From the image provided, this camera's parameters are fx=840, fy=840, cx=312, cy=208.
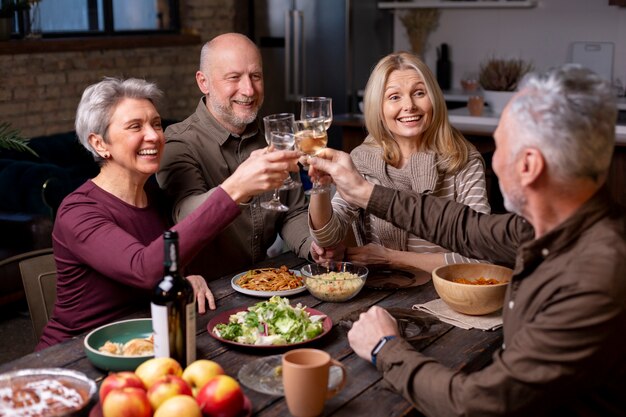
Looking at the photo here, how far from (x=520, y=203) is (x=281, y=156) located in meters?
0.70

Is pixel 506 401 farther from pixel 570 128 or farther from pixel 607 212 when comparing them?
pixel 570 128

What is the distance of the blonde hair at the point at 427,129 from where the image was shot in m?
Answer: 2.82

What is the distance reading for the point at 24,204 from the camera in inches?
187

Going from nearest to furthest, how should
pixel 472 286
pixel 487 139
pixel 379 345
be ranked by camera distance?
pixel 379 345
pixel 472 286
pixel 487 139

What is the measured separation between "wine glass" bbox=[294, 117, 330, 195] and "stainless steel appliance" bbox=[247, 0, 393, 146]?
4451 millimetres

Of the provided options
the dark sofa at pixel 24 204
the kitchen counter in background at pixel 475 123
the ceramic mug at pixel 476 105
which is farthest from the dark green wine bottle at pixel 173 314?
the ceramic mug at pixel 476 105

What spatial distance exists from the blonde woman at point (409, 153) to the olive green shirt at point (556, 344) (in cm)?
104

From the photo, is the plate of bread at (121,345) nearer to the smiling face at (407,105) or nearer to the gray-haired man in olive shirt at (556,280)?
the gray-haired man in olive shirt at (556,280)

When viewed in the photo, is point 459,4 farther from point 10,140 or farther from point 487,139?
point 10,140

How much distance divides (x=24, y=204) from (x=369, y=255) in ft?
9.15

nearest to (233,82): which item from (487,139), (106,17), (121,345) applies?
(121,345)

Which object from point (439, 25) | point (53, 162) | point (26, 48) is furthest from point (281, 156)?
point (439, 25)

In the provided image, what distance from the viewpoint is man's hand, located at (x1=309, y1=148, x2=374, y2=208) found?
7.40 ft

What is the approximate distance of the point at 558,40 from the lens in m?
6.29
